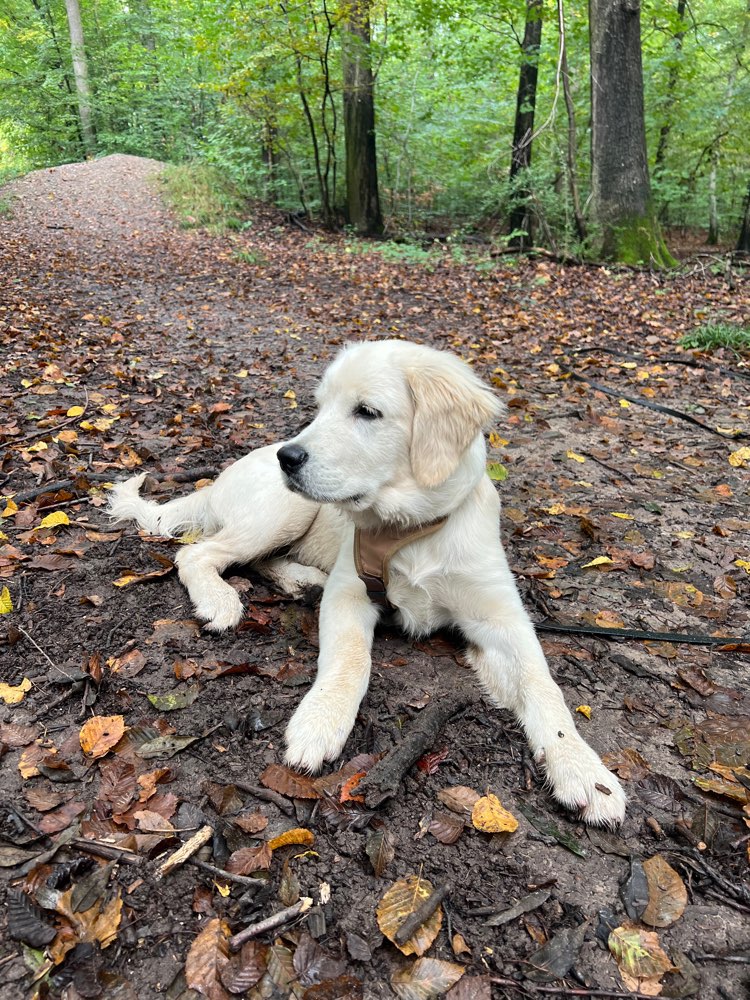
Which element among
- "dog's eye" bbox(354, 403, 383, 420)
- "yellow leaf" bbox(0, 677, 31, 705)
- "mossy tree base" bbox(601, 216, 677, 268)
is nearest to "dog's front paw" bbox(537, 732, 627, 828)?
"dog's eye" bbox(354, 403, 383, 420)

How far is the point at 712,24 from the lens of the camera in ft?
44.6

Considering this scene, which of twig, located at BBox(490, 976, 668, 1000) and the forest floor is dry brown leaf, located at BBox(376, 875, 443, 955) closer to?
the forest floor

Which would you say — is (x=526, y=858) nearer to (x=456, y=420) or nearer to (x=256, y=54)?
(x=456, y=420)

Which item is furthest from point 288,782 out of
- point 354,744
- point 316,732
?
point 354,744

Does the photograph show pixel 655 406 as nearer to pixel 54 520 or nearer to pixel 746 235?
pixel 54 520

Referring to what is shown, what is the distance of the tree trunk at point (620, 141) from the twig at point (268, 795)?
38.4 ft

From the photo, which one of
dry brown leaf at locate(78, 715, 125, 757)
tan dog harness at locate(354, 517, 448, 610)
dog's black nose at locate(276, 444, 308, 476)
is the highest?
dog's black nose at locate(276, 444, 308, 476)

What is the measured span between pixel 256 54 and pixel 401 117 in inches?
169

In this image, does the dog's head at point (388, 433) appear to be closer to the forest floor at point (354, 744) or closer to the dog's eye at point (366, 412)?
the dog's eye at point (366, 412)

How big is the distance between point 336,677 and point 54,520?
2.15 m

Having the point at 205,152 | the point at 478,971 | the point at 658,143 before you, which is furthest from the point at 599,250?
the point at 205,152

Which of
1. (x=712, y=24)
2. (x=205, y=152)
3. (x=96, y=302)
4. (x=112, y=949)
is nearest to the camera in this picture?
(x=112, y=949)

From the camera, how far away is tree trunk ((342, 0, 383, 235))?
46.5ft

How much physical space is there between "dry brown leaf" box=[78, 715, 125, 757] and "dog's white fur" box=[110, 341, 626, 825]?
0.61 m
